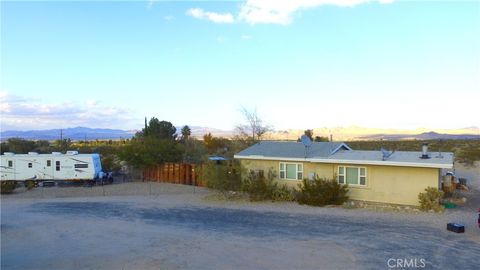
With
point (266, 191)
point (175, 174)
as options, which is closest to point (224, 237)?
point (266, 191)

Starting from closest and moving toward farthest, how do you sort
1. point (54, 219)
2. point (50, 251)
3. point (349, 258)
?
point (349, 258), point (50, 251), point (54, 219)

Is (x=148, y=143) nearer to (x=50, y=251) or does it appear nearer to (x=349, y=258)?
(x=50, y=251)

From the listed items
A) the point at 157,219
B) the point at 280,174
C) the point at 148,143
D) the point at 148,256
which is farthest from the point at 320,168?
the point at 148,143

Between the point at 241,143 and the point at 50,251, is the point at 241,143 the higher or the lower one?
the higher one

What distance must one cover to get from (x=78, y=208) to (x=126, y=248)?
9.99 meters

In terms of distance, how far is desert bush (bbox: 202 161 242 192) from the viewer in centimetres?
2433

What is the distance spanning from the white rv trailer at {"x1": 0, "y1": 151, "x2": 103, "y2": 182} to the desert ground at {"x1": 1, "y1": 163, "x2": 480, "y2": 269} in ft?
26.6

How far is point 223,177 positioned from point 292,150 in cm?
428

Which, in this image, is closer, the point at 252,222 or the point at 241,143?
the point at 252,222

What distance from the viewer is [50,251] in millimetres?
12695

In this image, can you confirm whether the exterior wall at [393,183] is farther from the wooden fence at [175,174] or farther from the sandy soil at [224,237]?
the wooden fence at [175,174]

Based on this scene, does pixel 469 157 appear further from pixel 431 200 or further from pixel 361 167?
pixel 431 200

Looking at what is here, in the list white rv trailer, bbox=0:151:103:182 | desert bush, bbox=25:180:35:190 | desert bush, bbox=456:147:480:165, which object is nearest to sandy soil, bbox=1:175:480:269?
desert bush, bbox=25:180:35:190

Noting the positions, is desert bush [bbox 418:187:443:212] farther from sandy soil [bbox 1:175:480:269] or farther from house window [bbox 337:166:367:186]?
house window [bbox 337:166:367:186]
